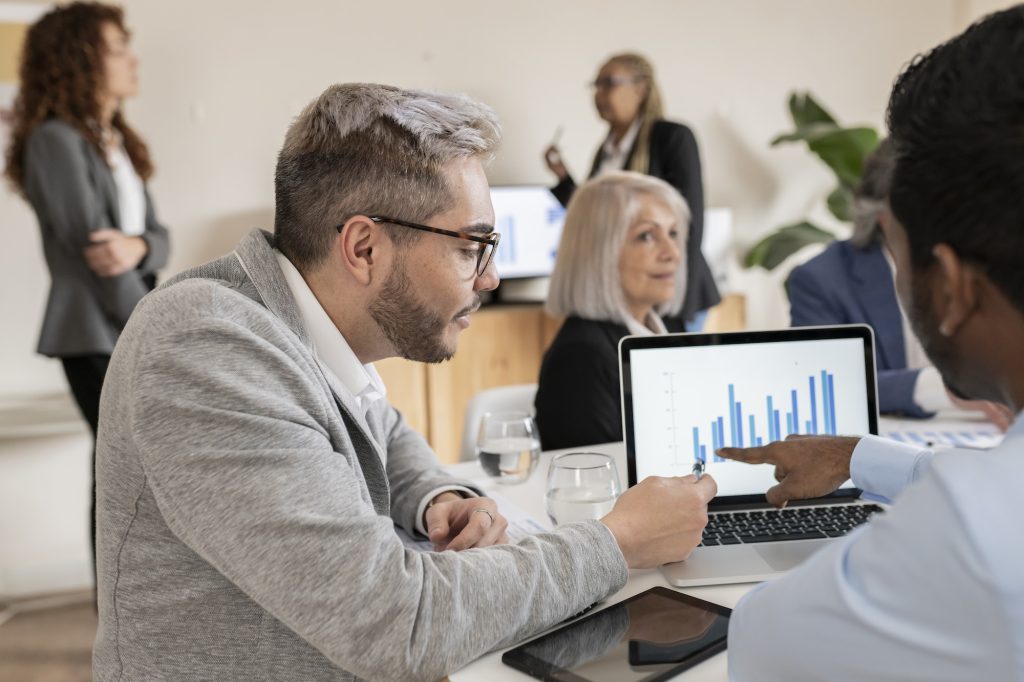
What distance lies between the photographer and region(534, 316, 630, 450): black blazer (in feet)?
6.36

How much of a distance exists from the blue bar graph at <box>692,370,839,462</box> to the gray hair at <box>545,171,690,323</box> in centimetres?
77

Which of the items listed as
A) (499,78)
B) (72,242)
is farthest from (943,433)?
(499,78)

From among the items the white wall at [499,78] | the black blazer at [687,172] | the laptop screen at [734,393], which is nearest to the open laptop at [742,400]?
the laptop screen at [734,393]

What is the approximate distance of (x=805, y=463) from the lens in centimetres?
126

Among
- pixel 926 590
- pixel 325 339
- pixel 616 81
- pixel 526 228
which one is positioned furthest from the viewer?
pixel 526 228

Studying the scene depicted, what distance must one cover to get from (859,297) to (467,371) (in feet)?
6.04

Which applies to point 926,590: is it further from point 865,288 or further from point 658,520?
point 865,288

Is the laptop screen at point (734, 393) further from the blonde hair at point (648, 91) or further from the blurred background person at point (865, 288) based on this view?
the blonde hair at point (648, 91)

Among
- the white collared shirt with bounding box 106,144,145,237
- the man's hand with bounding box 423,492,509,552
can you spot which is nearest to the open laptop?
the man's hand with bounding box 423,492,509,552

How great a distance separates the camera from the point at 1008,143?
649 mm

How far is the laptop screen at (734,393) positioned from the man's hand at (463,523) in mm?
231

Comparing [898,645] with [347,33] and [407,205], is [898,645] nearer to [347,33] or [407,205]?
[407,205]

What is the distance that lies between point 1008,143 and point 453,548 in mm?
790

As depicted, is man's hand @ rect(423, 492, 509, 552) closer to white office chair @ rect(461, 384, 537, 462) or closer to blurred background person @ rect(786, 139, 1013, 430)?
white office chair @ rect(461, 384, 537, 462)
